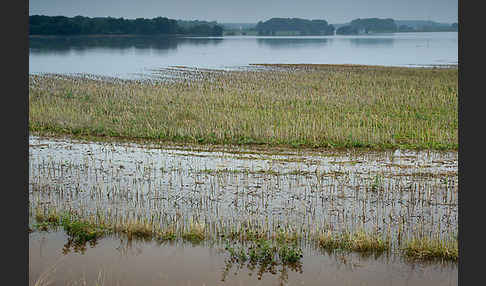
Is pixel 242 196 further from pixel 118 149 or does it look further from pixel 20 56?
pixel 20 56

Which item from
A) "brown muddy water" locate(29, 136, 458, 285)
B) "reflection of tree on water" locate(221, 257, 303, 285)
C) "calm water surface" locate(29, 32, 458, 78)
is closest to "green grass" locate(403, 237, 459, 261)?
"brown muddy water" locate(29, 136, 458, 285)

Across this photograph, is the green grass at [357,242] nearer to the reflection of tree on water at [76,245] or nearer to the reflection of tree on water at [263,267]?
the reflection of tree on water at [263,267]

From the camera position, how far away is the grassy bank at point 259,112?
57.0 feet

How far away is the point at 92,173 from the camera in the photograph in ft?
43.4

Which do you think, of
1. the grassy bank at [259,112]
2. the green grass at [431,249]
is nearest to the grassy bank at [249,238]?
the green grass at [431,249]

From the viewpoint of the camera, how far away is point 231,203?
1081 cm

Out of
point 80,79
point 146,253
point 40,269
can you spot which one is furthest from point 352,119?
point 80,79

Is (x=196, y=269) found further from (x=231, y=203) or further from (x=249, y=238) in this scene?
(x=231, y=203)

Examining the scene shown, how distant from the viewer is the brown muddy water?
7895 millimetres

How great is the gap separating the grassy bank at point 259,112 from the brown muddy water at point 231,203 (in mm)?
1501

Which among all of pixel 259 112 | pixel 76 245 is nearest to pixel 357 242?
pixel 76 245

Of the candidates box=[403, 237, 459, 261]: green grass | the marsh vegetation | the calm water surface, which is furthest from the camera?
the calm water surface

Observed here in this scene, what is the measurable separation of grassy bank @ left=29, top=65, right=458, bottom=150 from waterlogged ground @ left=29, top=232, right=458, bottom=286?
8.44 m

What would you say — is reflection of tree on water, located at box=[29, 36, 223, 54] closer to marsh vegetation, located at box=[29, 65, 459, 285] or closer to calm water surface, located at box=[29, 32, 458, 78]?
calm water surface, located at box=[29, 32, 458, 78]
